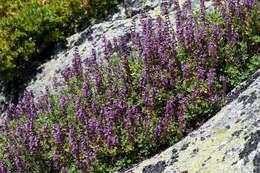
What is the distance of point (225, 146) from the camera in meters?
2.85

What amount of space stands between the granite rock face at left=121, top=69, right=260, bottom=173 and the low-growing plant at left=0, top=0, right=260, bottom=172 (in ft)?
2.05

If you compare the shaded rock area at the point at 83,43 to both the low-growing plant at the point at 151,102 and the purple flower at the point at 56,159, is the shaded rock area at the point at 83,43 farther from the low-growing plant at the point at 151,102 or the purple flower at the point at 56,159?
the purple flower at the point at 56,159

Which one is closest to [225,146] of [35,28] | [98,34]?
[98,34]

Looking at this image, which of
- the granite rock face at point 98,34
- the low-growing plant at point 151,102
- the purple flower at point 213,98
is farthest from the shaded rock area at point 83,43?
the purple flower at point 213,98

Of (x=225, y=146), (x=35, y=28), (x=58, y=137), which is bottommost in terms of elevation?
(x=58, y=137)

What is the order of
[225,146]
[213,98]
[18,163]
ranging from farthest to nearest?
[18,163]
[213,98]
[225,146]

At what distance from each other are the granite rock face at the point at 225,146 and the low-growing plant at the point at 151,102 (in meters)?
0.63

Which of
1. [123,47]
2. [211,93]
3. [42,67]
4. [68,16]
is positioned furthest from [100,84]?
[68,16]

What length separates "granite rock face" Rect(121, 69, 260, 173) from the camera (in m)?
2.57

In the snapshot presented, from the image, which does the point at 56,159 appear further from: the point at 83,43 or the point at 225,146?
the point at 83,43

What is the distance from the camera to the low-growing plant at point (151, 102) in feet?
14.0

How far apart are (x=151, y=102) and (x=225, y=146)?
1.73 meters

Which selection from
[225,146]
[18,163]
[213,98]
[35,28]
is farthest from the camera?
[35,28]

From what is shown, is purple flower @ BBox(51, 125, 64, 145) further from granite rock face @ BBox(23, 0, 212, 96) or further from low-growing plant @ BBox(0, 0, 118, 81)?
low-growing plant @ BBox(0, 0, 118, 81)
